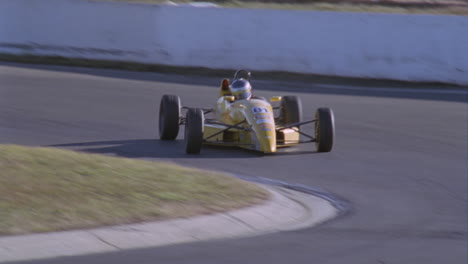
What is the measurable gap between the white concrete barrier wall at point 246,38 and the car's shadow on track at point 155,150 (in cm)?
946

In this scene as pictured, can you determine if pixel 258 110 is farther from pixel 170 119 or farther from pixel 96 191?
pixel 96 191

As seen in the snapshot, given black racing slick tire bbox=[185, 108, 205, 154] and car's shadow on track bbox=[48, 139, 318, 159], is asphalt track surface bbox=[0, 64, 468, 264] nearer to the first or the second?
car's shadow on track bbox=[48, 139, 318, 159]

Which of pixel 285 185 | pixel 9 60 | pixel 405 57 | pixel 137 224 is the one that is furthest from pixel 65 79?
pixel 137 224

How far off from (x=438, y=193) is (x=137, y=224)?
156 inches

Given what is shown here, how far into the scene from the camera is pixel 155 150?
13.1 m

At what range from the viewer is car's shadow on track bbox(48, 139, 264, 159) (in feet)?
41.4

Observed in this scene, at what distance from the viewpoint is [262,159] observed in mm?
12445

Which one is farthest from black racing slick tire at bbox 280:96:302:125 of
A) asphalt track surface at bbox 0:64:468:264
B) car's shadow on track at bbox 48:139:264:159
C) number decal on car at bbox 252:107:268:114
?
number decal on car at bbox 252:107:268:114

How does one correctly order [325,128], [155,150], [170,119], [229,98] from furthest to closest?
[170,119] → [229,98] → [155,150] → [325,128]

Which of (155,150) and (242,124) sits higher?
(242,124)

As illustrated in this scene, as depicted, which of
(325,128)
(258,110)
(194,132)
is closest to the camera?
(194,132)

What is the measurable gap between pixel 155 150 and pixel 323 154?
7.94ft

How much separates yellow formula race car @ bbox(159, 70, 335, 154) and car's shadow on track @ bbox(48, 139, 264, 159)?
0.45 ft

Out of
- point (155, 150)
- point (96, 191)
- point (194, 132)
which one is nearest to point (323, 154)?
point (194, 132)
